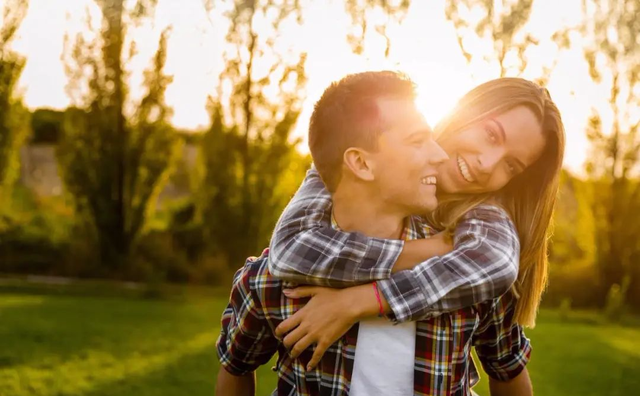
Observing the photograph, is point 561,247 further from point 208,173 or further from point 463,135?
point 463,135

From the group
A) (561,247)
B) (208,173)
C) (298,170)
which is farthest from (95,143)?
(561,247)

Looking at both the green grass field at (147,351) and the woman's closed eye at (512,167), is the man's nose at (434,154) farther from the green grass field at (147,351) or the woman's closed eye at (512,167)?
the green grass field at (147,351)

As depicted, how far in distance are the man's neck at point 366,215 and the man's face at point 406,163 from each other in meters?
0.03

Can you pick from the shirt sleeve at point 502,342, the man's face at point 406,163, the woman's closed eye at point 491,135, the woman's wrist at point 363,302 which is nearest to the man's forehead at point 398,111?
the man's face at point 406,163

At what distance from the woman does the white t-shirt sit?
61 millimetres

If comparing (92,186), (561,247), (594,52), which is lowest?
(561,247)

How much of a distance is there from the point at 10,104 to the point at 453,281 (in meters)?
10.2

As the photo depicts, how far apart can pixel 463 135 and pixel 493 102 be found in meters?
0.12

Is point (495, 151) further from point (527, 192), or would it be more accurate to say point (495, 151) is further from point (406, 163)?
point (406, 163)

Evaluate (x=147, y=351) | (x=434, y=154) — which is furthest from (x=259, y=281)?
A: (x=147, y=351)

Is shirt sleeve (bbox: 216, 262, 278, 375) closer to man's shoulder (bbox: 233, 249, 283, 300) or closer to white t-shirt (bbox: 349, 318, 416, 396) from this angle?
man's shoulder (bbox: 233, 249, 283, 300)

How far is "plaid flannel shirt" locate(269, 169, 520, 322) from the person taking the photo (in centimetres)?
167

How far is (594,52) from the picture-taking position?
33.5ft

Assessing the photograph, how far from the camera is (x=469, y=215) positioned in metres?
1.87
